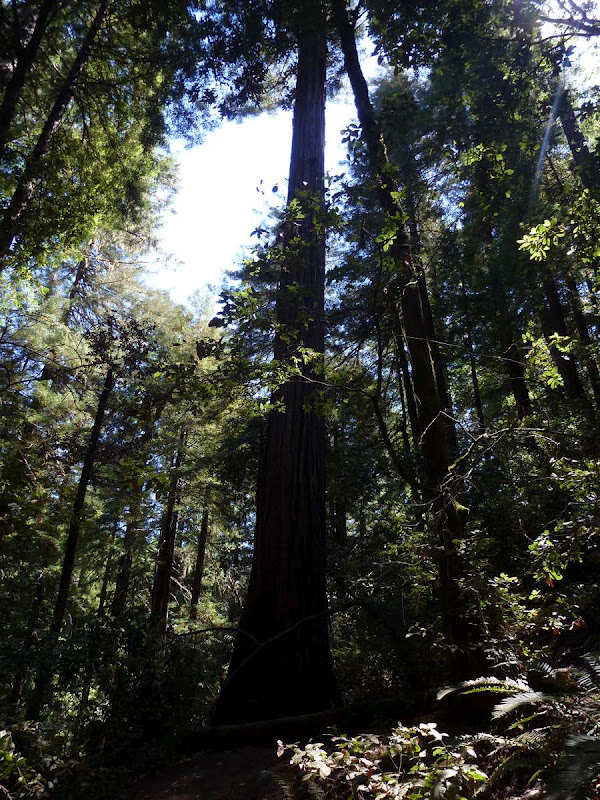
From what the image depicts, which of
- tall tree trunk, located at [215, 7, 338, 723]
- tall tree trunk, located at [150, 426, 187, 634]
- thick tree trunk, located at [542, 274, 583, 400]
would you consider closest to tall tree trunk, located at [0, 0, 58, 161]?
tall tree trunk, located at [215, 7, 338, 723]

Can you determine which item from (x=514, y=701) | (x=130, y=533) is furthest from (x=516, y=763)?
(x=130, y=533)

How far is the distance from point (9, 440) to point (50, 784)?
17.0ft

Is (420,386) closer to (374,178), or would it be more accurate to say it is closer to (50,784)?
(374,178)

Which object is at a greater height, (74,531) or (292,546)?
(74,531)

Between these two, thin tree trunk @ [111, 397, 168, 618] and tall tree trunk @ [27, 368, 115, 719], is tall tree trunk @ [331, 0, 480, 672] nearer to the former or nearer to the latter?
thin tree trunk @ [111, 397, 168, 618]

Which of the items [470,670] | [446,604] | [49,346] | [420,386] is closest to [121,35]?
[49,346]

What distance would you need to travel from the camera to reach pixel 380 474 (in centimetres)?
1005

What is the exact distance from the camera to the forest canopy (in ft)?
11.0

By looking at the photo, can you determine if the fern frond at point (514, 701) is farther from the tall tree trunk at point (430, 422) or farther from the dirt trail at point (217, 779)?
the dirt trail at point (217, 779)

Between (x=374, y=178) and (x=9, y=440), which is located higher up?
(x=374, y=178)

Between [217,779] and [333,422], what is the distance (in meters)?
8.54

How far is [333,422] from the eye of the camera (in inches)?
458

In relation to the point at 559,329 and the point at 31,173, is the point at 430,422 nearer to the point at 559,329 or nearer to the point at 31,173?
the point at 31,173

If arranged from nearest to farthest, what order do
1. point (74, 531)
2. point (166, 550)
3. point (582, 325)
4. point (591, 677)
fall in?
point (591, 677) → point (74, 531) → point (166, 550) → point (582, 325)
